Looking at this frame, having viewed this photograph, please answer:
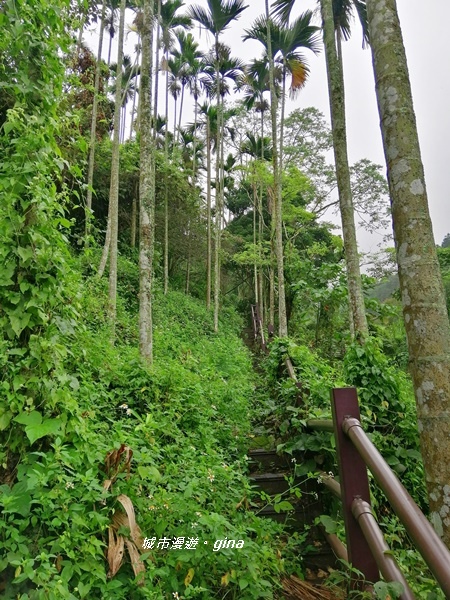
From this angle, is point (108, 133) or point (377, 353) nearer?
point (377, 353)

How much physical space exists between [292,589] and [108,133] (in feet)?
54.3

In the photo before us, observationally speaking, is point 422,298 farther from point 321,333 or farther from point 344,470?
point 321,333

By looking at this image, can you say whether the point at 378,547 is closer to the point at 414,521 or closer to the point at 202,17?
the point at 414,521

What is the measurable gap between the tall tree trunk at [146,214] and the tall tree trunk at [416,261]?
3620 mm

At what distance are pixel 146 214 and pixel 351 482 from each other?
4.43 m

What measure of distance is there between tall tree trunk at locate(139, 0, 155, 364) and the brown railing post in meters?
3.51

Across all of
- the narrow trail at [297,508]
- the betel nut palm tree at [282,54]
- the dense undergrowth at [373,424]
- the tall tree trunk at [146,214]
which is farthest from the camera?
the betel nut palm tree at [282,54]

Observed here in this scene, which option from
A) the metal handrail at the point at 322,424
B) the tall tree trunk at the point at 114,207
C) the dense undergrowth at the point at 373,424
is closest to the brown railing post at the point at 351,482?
the metal handrail at the point at 322,424

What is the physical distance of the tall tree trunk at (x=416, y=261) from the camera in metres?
1.62

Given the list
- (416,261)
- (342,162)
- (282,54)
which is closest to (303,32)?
(282,54)

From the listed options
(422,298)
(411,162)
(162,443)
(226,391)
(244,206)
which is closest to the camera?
Result: (422,298)

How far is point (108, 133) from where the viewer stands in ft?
50.4

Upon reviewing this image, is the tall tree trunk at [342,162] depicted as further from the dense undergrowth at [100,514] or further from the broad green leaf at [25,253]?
the broad green leaf at [25,253]

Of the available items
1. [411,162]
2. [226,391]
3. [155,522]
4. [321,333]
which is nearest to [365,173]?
[321,333]
